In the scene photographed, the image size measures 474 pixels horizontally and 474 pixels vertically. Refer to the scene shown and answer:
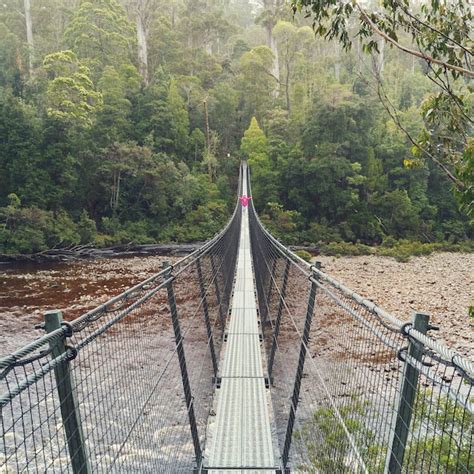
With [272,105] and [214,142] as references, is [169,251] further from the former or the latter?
[272,105]

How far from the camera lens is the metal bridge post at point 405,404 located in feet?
2.83

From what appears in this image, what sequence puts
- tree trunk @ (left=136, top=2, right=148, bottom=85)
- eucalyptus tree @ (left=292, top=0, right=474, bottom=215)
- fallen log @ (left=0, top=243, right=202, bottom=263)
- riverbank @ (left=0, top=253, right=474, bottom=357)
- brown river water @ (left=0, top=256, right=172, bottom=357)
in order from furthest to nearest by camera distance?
1. tree trunk @ (left=136, top=2, right=148, bottom=85)
2. fallen log @ (left=0, top=243, right=202, bottom=263)
3. riverbank @ (left=0, top=253, right=474, bottom=357)
4. brown river water @ (left=0, top=256, right=172, bottom=357)
5. eucalyptus tree @ (left=292, top=0, right=474, bottom=215)

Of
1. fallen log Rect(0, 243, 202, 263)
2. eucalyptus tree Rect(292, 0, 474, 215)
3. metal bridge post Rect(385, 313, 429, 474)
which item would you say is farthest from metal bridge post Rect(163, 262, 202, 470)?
fallen log Rect(0, 243, 202, 263)

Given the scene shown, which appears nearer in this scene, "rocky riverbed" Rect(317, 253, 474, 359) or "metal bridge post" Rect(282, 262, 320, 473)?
"metal bridge post" Rect(282, 262, 320, 473)

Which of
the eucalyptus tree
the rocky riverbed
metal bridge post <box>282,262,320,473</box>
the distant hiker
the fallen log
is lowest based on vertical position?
the rocky riverbed

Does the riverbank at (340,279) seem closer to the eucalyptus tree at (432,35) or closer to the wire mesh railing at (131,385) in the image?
the wire mesh railing at (131,385)

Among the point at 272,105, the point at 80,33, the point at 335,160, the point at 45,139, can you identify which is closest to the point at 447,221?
the point at 335,160

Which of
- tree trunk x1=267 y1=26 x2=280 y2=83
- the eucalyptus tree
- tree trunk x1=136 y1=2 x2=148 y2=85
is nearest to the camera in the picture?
the eucalyptus tree

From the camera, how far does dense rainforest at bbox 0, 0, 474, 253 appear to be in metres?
15.1

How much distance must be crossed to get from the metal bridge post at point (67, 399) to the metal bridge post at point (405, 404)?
628 millimetres

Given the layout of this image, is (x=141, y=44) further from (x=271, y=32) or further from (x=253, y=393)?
(x=253, y=393)

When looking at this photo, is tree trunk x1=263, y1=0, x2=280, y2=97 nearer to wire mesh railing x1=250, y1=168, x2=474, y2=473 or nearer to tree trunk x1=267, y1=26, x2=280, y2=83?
tree trunk x1=267, y1=26, x2=280, y2=83

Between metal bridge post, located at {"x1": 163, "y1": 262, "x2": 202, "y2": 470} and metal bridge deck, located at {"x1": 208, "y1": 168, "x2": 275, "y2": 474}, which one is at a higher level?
metal bridge post, located at {"x1": 163, "y1": 262, "x2": 202, "y2": 470}

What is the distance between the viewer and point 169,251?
15.1 metres
